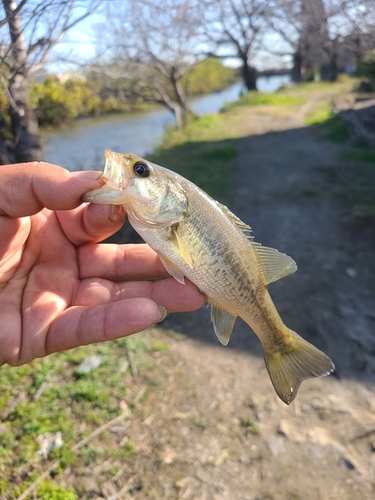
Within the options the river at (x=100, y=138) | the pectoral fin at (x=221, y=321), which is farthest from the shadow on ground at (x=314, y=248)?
the river at (x=100, y=138)

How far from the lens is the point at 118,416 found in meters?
3.85

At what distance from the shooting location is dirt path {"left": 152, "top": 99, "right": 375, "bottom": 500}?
3.38 metres

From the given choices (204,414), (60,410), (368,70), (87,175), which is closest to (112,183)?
(87,175)

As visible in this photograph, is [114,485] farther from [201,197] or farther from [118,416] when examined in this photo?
[201,197]

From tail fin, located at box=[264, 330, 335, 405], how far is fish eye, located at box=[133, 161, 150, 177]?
5.17ft

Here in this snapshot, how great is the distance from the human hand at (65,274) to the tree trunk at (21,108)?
105 inches

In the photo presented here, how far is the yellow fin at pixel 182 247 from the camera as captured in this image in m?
2.57

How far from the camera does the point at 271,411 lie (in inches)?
159

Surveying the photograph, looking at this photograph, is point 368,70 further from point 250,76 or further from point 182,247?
point 250,76

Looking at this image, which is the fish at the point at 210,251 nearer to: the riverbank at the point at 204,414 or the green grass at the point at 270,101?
the riverbank at the point at 204,414

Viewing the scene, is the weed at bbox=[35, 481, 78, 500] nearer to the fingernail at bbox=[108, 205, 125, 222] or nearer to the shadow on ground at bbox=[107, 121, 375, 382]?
the fingernail at bbox=[108, 205, 125, 222]

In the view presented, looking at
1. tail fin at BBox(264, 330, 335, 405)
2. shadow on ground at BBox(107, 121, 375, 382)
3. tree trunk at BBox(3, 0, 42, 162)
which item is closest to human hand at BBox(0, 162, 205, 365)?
tail fin at BBox(264, 330, 335, 405)

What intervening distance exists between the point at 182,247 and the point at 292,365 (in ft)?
3.86

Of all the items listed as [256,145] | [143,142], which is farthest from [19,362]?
[143,142]
